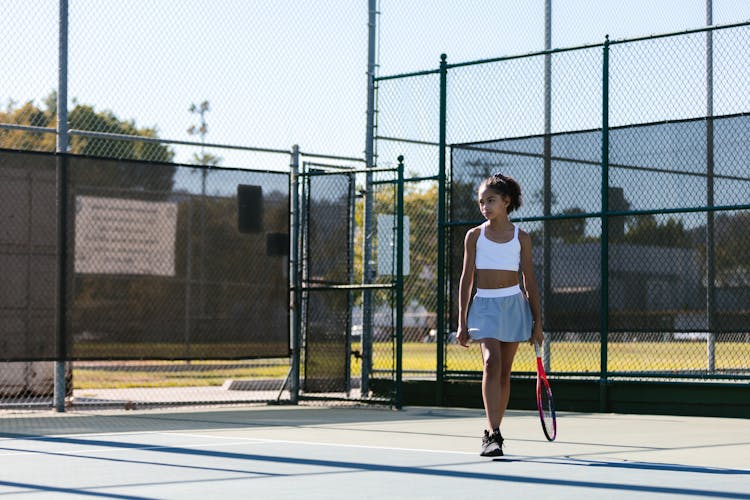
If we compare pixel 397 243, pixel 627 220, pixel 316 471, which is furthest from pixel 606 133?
pixel 316 471

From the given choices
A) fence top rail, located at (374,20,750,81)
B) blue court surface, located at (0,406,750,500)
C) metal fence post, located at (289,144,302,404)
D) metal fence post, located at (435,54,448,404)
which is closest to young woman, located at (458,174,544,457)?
blue court surface, located at (0,406,750,500)

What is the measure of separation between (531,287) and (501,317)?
13.3 inches

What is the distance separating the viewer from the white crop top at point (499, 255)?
26.6ft

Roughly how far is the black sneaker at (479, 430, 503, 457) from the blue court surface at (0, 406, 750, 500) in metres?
0.09

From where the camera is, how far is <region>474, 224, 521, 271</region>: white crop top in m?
8.10

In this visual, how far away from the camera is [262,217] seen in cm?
1334

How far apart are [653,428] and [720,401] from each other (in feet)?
4.99

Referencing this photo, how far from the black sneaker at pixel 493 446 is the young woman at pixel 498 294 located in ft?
0.60

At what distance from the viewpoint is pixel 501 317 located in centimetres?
801

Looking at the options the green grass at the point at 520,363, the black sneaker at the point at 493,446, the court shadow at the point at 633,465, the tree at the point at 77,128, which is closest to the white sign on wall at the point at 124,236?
the green grass at the point at 520,363

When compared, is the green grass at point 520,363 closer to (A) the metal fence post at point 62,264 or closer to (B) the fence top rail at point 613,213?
(B) the fence top rail at point 613,213

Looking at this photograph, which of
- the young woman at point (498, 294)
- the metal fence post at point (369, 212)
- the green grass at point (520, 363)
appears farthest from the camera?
the green grass at point (520, 363)

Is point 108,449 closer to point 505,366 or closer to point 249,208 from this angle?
point 505,366

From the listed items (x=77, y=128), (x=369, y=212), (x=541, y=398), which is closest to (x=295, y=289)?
(x=369, y=212)
